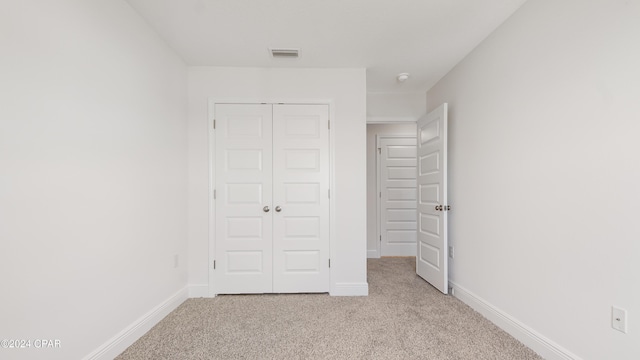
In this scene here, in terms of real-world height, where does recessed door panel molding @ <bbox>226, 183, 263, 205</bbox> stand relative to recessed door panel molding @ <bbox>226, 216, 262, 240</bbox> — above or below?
above

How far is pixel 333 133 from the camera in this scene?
111 inches

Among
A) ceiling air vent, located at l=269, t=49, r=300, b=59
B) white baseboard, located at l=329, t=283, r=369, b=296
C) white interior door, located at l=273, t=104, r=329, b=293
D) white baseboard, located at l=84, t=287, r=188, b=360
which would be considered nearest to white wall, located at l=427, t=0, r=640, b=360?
white baseboard, located at l=329, t=283, r=369, b=296

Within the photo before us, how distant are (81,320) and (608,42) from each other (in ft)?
10.6

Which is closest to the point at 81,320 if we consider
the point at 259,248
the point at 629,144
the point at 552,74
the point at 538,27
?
the point at 259,248

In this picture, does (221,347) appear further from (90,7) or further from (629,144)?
(629,144)

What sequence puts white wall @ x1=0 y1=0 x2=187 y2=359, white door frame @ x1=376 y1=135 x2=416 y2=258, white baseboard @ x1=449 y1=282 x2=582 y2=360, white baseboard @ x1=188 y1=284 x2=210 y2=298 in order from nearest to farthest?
white wall @ x1=0 y1=0 x2=187 y2=359 → white baseboard @ x1=449 y1=282 x2=582 y2=360 → white baseboard @ x1=188 y1=284 x2=210 y2=298 → white door frame @ x1=376 y1=135 x2=416 y2=258

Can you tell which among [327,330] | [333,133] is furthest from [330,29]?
[327,330]

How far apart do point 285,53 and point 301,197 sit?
1429 mm

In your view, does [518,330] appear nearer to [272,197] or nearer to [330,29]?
[272,197]

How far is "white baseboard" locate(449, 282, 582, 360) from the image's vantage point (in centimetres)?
164

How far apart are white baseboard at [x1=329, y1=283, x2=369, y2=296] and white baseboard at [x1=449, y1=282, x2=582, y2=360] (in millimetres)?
951

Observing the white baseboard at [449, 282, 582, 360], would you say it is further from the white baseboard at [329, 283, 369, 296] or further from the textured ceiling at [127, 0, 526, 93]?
the textured ceiling at [127, 0, 526, 93]

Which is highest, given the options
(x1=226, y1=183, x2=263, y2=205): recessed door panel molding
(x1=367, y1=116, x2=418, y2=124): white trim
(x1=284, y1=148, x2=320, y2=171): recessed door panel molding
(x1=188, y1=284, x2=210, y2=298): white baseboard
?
(x1=367, y1=116, x2=418, y2=124): white trim

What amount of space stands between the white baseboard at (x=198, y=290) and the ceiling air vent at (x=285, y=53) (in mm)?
2410
